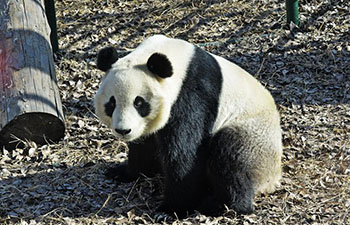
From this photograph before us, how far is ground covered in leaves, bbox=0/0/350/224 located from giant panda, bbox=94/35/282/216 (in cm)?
26

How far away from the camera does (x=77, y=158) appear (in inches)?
261

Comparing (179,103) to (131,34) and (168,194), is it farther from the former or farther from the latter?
(131,34)

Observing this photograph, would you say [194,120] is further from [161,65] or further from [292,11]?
[292,11]

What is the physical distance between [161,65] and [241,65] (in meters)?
3.61

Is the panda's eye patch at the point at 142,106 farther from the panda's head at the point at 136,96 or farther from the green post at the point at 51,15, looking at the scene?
the green post at the point at 51,15

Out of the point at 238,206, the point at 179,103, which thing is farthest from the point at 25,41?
the point at 238,206

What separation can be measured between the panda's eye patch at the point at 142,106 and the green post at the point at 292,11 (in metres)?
4.48

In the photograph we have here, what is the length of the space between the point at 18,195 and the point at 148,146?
4.45 ft

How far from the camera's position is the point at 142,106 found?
4.99m

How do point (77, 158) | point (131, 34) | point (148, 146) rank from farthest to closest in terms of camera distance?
point (131, 34), point (77, 158), point (148, 146)

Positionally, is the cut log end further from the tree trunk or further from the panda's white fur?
the panda's white fur

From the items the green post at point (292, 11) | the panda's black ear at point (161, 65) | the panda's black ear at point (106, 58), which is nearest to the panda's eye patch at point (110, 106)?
the panda's black ear at point (106, 58)

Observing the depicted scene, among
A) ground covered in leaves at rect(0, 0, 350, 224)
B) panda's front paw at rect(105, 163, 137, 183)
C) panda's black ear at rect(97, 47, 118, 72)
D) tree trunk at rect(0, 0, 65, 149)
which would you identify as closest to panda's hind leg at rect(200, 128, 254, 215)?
ground covered in leaves at rect(0, 0, 350, 224)

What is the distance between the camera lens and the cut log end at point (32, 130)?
6523 millimetres
